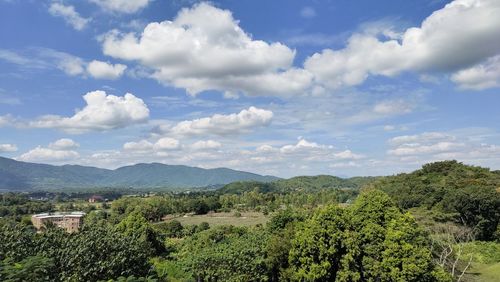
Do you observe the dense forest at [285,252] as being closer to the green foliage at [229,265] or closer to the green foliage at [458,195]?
the green foliage at [229,265]

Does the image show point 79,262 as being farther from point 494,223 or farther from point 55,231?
point 494,223

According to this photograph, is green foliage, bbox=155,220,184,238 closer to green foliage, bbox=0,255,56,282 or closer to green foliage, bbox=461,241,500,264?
green foliage, bbox=461,241,500,264

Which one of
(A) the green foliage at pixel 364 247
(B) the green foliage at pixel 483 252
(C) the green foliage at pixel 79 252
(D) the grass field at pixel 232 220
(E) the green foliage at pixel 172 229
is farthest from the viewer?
(D) the grass field at pixel 232 220

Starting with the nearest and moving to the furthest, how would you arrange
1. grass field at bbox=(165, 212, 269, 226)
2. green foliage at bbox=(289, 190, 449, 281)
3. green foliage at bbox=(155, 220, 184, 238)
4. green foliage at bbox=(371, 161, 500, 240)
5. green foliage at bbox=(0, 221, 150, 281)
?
green foliage at bbox=(0, 221, 150, 281)
green foliage at bbox=(289, 190, 449, 281)
green foliage at bbox=(371, 161, 500, 240)
green foliage at bbox=(155, 220, 184, 238)
grass field at bbox=(165, 212, 269, 226)

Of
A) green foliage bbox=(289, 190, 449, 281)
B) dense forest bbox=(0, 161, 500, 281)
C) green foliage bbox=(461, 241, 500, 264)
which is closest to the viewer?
dense forest bbox=(0, 161, 500, 281)

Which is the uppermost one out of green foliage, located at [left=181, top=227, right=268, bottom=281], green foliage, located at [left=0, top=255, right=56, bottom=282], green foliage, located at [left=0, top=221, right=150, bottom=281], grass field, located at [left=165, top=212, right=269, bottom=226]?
green foliage, located at [left=0, top=255, right=56, bottom=282]

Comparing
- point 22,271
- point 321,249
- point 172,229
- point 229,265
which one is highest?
point 22,271

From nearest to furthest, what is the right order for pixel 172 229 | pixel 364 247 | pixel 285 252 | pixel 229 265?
pixel 229 265 → pixel 364 247 → pixel 285 252 → pixel 172 229

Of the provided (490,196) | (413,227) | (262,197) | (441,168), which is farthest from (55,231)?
(262,197)

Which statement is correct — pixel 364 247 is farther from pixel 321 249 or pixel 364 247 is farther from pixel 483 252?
pixel 483 252

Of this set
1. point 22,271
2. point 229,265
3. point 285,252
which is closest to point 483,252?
point 285,252

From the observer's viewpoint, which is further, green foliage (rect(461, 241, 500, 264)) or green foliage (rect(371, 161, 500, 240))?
green foliage (rect(371, 161, 500, 240))

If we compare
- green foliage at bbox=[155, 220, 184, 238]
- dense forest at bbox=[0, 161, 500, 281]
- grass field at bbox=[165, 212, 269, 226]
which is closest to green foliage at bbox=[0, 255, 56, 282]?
dense forest at bbox=[0, 161, 500, 281]

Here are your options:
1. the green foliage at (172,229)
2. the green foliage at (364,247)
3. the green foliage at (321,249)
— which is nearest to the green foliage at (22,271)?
the green foliage at (321,249)
